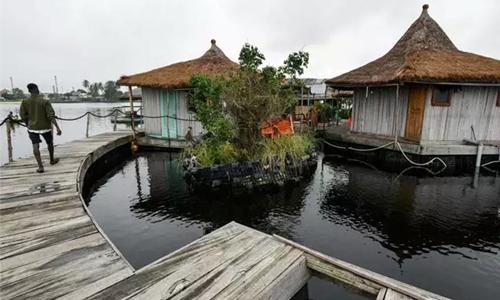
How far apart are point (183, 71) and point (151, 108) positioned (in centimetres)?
209

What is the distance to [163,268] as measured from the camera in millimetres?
2785

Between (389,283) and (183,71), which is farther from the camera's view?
(183,71)

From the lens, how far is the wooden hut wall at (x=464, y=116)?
9758 mm

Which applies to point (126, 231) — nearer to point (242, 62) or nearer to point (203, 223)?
point (203, 223)

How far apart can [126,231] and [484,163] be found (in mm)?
11185

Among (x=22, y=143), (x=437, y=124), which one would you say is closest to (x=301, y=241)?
(x=437, y=124)

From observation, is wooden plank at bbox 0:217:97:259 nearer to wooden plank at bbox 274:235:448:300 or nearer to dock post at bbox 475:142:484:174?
wooden plank at bbox 274:235:448:300

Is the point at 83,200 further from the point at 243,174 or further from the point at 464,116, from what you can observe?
the point at 464,116

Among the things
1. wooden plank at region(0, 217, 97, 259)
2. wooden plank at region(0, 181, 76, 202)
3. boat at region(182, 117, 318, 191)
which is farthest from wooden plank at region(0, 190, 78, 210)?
boat at region(182, 117, 318, 191)

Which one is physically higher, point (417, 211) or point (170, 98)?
point (170, 98)

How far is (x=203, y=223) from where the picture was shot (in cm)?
532

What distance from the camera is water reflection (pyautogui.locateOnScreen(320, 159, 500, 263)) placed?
465cm

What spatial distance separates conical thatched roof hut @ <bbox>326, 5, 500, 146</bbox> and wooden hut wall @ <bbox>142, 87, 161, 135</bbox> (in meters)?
7.95

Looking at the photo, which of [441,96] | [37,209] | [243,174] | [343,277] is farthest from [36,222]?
[441,96]
